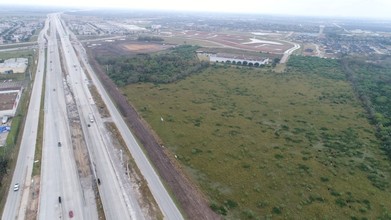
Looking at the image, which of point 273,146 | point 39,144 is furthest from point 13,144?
point 273,146

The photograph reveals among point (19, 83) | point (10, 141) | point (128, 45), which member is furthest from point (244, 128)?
point (128, 45)

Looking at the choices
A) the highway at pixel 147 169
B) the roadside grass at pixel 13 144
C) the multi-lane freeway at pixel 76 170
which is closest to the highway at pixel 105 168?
the multi-lane freeway at pixel 76 170

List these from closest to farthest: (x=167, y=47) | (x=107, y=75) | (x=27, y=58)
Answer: (x=107, y=75) < (x=27, y=58) < (x=167, y=47)

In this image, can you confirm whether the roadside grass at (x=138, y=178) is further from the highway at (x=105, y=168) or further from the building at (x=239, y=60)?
the building at (x=239, y=60)

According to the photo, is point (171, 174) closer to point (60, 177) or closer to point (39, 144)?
point (60, 177)

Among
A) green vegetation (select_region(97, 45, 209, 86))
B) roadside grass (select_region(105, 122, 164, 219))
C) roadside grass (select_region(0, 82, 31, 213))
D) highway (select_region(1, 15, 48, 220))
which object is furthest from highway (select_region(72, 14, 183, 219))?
green vegetation (select_region(97, 45, 209, 86))

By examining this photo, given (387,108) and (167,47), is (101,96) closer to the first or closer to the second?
(387,108)
